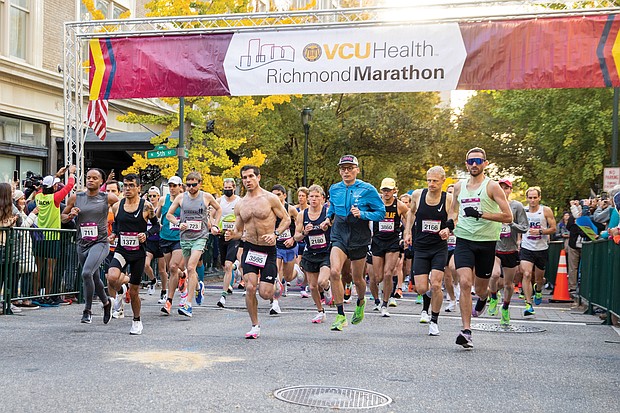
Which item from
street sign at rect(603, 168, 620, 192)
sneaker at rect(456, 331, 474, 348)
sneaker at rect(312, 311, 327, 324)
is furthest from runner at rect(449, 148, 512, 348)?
street sign at rect(603, 168, 620, 192)

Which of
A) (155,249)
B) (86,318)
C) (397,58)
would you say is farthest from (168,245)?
(397,58)

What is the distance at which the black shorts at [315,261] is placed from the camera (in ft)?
39.0

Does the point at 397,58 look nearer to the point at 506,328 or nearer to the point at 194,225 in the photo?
the point at 194,225

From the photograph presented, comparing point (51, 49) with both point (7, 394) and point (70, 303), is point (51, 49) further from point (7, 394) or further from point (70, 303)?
point (7, 394)

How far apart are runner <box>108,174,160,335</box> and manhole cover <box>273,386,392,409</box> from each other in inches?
160

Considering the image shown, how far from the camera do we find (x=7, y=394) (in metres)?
6.07

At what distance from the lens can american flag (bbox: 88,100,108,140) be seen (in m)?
17.5

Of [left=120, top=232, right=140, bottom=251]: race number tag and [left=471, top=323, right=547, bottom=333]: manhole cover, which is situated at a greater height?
[left=120, top=232, right=140, bottom=251]: race number tag

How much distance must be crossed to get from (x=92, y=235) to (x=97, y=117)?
7.25 m

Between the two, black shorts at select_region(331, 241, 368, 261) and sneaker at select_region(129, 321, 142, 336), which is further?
black shorts at select_region(331, 241, 368, 261)

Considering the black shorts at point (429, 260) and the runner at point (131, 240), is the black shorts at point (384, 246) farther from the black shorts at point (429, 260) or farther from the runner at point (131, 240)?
the runner at point (131, 240)

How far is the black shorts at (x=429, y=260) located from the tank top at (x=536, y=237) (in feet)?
11.8

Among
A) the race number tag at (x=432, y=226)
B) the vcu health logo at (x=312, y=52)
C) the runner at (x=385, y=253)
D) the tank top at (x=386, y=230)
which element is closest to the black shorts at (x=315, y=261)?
the runner at (x=385, y=253)

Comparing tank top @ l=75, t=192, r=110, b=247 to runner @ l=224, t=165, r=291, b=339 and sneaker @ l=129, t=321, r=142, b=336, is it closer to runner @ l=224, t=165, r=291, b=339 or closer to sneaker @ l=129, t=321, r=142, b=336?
sneaker @ l=129, t=321, r=142, b=336
